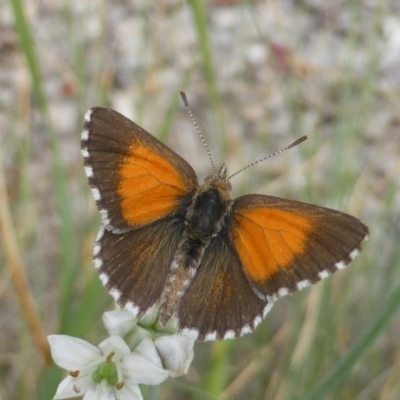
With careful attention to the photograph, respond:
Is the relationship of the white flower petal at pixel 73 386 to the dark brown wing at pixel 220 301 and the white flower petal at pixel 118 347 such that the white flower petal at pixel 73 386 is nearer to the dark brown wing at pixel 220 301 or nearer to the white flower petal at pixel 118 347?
the white flower petal at pixel 118 347

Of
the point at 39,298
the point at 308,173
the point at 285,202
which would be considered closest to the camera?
the point at 285,202

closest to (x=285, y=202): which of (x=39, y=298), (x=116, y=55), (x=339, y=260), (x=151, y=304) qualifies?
(x=339, y=260)

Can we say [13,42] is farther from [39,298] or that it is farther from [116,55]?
[39,298]

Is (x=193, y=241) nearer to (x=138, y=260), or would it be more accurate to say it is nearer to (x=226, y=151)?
(x=138, y=260)

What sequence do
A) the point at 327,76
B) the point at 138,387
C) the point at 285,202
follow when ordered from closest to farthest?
the point at 138,387 → the point at 285,202 → the point at 327,76

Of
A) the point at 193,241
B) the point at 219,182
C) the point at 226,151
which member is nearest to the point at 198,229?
the point at 193,241

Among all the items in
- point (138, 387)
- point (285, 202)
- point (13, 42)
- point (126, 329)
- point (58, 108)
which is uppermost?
point (13, 42)
